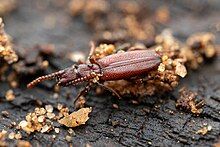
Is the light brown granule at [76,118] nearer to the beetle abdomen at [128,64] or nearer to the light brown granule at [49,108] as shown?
the light brown granule at [49,108]

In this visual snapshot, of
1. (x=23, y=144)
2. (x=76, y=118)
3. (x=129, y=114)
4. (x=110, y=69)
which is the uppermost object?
(x=110, y=69)

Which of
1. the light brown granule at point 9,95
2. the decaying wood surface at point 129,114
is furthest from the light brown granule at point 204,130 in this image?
the light brown granule at point 9,95

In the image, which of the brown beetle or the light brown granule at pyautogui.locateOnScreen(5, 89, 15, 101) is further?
the light brown granule at pyautogui.locateOnScreen(5, 89, 15, 101)

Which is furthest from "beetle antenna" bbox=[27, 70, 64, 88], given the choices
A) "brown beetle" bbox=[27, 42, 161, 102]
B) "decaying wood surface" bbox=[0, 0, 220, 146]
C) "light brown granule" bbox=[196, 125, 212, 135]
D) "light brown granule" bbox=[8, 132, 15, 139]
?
"light brown granule" bbox=[196, 125, 212, 135]

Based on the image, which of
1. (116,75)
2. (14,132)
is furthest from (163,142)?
(14,132)

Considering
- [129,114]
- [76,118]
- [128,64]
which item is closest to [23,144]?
[76,118]

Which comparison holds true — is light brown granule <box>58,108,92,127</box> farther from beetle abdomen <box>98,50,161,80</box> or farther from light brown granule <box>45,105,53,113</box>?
beetle abdomen <box>98,50,161,80</box>

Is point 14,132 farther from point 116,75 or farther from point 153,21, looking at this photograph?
point 153,21

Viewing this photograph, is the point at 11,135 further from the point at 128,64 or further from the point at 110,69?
the point at 128,64
